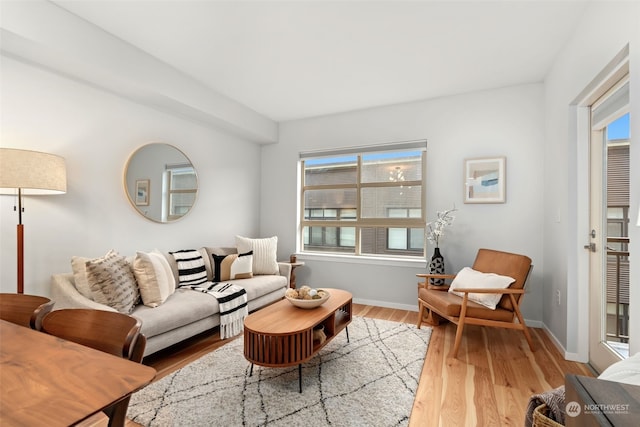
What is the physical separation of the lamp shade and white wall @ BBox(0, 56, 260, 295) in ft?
1.19

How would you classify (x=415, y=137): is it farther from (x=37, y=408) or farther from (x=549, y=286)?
(x=37, y=408)

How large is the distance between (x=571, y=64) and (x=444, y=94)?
1302 millimetres

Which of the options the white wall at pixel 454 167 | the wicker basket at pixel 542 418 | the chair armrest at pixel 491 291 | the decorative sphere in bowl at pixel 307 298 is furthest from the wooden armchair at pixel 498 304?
the wicker basket at pixel 542 418

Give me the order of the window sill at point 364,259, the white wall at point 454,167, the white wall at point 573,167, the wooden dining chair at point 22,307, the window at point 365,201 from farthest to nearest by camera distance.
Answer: the window at point 365,201 < the window sill at point 364,259 < the white wall at point 454,167 < the white wall at point 573,167 < the wooden dining chair at point 22,307

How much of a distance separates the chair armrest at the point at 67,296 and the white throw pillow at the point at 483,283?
3.03 metres

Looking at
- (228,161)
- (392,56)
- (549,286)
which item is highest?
(392,56)

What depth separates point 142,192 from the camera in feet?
10.1

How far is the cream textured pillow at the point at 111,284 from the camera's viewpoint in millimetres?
→ 2174

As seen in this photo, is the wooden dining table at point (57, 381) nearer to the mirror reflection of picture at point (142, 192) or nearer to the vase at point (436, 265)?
the mirror reflection of picture at point (142, 192)

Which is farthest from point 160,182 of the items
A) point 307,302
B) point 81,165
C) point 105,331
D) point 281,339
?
point 105,331

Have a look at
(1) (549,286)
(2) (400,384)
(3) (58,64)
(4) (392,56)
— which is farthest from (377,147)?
(3) (58,64)

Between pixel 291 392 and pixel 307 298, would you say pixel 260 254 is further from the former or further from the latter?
pixel 291 392

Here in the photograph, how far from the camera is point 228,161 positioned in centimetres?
416

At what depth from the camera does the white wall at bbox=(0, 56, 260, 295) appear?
2.21 metres
